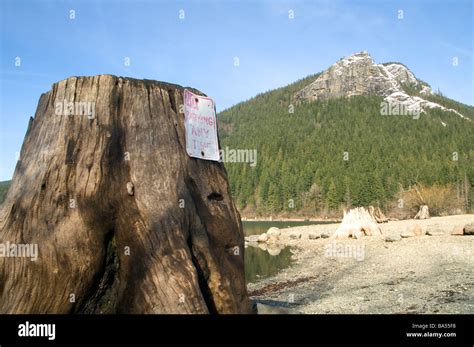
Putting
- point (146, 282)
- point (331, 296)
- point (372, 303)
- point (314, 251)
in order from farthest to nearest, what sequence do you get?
point (314, 251)
point (331, 296)
point (372, 303)
point (146, 282)

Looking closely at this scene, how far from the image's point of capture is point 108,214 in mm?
4922

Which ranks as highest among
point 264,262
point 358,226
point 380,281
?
point 358,226

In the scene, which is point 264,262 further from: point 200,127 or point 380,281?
point 200,127

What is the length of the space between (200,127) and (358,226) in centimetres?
2866

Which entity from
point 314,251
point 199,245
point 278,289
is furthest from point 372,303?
point 314,251

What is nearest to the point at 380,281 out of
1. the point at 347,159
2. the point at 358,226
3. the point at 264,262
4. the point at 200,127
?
the point at 200,127

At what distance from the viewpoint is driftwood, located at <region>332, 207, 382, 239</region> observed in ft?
107

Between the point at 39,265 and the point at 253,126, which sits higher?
the point at 253,126

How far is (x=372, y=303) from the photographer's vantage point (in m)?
11.0

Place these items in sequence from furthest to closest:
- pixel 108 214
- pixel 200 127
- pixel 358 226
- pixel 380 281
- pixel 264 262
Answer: pixel 358 226 < pixel 264 262 < pixel 380 281 < pixel 200 127 < pixel 108 214

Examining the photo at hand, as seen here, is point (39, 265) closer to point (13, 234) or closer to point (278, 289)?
point (13, 234)

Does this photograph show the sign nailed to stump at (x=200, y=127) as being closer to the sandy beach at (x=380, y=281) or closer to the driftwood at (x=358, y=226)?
the sandy beach at (x=380, y=281)

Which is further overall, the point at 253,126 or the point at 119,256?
the point at 253,126
